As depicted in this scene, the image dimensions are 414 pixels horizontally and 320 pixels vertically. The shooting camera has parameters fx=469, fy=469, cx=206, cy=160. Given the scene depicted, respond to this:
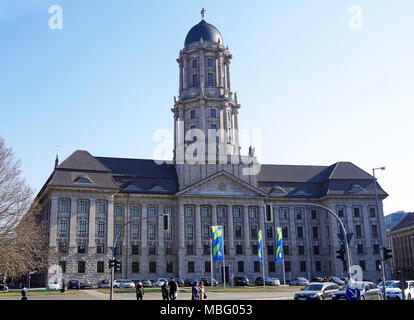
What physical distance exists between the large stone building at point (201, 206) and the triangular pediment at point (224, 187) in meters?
0.19

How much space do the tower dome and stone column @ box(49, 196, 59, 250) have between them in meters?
46.5

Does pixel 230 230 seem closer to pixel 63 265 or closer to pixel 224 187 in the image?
pixel 224 187

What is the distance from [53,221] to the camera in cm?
7412

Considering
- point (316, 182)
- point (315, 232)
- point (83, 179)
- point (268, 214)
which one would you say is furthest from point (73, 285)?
point (316, 182)

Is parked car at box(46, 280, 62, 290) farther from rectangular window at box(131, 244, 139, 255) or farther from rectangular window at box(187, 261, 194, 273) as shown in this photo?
rectangular window at box(187, 261, 194, 273)

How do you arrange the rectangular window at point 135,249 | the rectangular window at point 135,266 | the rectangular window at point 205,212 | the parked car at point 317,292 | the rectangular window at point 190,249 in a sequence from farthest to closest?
the rectangular window at point 205,212
the rectangular window at point 190,249
the rectangular window at point 135,249
the rectangular window at point 135,266
the parked car at point 317,292

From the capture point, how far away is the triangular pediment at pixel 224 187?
276 ft

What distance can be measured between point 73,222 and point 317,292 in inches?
2029

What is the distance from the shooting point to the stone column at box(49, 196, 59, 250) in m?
73.2

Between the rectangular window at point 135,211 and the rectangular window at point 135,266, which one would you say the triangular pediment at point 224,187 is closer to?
the rectangular window at point 135,211

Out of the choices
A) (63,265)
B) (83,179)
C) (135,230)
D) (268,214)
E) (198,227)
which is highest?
(83,179)

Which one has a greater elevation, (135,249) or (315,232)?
(315,232)

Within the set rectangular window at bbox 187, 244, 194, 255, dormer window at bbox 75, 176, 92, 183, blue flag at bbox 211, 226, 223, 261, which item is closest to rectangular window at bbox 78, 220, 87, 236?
dormer window at bbox 75, 176, 92, 183

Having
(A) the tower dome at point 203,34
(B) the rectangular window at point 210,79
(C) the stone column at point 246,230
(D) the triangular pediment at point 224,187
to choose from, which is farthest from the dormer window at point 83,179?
(A) the tower dome at point 203,34
